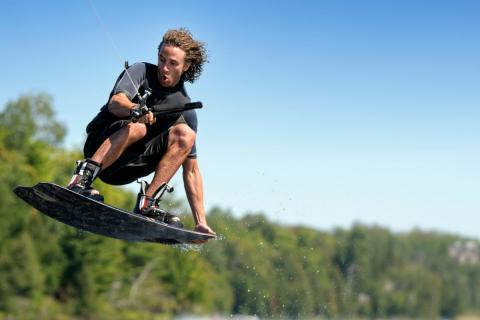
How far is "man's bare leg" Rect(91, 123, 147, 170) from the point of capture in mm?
11617

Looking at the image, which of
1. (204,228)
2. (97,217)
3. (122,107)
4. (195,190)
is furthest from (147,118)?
(204,228)

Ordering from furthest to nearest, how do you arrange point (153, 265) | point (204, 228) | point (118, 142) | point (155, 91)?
point (153, 265), point (204, 228), point (155, 91), point (118, 142)

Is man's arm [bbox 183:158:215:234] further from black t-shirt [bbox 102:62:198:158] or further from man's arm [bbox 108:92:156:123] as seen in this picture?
man's arm [bbox 108:92:156:123]

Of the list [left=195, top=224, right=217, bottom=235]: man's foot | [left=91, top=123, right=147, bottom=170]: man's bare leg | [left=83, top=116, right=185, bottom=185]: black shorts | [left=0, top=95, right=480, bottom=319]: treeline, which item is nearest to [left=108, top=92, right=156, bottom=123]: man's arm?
[left=91, top=123, right=147, bottom=170]: man's bare leg

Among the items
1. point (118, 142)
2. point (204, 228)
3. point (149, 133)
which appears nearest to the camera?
point (118, 142)

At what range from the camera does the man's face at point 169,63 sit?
11.7m

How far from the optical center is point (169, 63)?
1168 cm

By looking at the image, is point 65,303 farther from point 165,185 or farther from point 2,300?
point 165,185

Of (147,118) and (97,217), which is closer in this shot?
(147,118)

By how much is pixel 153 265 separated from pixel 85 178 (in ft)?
253

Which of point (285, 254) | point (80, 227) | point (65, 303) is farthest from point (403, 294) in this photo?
point (80, 227)

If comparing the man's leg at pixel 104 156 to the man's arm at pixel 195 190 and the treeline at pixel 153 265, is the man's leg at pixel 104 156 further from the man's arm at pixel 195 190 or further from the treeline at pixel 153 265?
the treeline at pixel 153 265

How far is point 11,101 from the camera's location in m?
94.4

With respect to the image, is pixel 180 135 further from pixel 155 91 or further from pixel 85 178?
pixel 85 178
